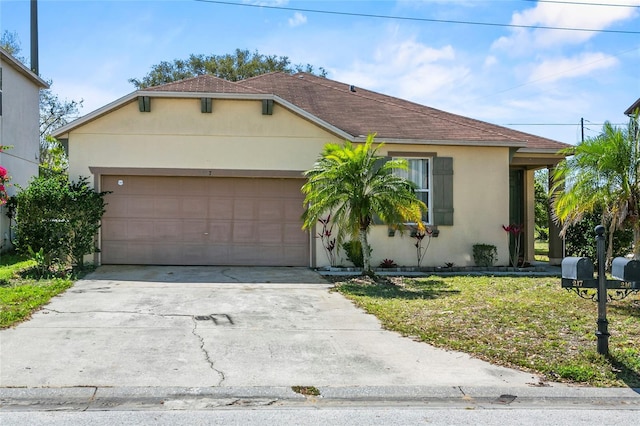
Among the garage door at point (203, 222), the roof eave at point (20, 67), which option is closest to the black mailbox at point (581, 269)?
the garage door at point (203, 222)

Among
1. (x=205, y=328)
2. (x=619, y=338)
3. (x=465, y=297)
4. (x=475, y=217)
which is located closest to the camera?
(x=619, y=338)

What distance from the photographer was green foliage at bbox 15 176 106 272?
11.6 meters

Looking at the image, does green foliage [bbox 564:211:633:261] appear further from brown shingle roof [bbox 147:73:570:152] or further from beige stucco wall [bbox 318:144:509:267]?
brown shingle roof [bbox 147:73:570:152]

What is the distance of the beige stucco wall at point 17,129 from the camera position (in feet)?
54.6

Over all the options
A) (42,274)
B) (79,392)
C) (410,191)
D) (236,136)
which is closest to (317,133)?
(236,136)

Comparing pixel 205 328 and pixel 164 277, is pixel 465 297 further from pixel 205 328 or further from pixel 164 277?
pixel 164 277

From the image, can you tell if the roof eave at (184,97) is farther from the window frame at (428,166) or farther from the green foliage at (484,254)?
the green foliage at (484,254)

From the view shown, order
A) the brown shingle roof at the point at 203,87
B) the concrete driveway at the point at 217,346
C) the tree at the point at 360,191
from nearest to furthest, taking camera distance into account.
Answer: the concrete driveway at the point at 217,346 < the tree at the point at 360,191 < the brown shingle roof at the point at 203,87

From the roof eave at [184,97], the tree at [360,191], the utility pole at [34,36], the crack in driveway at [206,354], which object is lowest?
the crack in driveway at [206,354]

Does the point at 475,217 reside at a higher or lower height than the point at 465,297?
higher

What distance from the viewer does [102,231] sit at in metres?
13.6

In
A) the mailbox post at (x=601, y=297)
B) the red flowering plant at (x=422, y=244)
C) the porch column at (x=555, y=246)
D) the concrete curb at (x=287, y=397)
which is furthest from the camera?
the porch column at (x=555, y=246)

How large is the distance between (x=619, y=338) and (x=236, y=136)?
31.7ft

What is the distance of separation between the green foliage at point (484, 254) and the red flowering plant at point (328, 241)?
3627 mm
